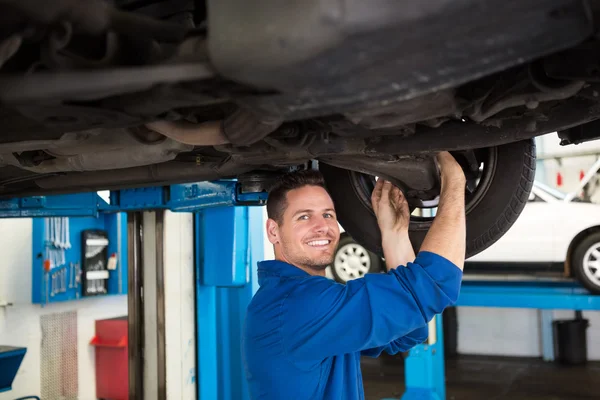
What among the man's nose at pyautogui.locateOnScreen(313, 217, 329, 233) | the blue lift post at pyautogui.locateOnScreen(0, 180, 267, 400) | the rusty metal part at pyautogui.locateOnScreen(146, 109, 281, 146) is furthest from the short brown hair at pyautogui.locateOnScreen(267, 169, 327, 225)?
the rusty metal part at pyautogui.locateOnScreen(146, 109, 281, 146)

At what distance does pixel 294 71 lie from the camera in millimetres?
715

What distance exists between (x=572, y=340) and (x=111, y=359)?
14.6 ft

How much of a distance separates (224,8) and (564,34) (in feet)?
1.43

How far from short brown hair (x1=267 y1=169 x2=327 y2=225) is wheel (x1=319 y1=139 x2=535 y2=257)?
0.58ft

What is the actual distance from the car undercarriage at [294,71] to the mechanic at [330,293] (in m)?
0.27

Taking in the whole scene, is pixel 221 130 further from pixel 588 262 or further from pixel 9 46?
pixel 588 262

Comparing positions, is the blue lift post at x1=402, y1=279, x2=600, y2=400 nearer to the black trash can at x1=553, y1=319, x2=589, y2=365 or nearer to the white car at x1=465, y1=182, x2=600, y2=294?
the white car at x1=465, y1=182, x2=600, y2=294

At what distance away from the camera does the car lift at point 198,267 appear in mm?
2430

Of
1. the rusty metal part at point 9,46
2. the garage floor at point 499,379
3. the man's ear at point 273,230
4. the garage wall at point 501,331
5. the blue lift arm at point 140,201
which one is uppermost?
the rusty metal part at point 9,46

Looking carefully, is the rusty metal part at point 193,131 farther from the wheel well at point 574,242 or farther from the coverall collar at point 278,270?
the wheel well at point 574,242

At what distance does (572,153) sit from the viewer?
5.40 metres

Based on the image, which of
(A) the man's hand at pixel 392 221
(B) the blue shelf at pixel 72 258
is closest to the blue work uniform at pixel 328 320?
(A) the man's hand at pixel 392 221

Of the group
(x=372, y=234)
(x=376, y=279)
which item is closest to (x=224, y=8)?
(x=376, y=279)

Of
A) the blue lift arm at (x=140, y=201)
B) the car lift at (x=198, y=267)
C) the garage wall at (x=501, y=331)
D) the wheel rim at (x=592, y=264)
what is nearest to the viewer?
the blue lift arm at (x=140, y=201)
